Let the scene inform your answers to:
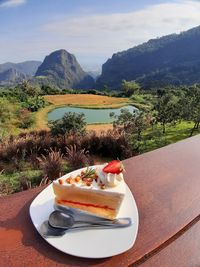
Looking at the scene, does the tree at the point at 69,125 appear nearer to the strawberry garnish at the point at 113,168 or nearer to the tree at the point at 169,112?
the tree at the point at 169,112

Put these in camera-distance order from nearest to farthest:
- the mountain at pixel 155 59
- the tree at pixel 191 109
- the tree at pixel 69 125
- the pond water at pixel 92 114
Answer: the tree at pixel 69 125
the tree at pixel 191 109
the pond water at pixel 92 114
the mountain at pixel 155 59

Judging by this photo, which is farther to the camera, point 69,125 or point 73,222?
point 69,125

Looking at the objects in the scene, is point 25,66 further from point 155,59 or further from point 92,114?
point 92,114

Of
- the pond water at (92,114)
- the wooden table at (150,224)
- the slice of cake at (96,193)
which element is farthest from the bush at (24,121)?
the slice of cake at (96,193)

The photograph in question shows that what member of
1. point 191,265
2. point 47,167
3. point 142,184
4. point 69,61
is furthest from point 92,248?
point 69,61

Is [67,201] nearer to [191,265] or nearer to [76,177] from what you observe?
[76,177]

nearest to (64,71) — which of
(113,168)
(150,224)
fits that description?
(113,168)

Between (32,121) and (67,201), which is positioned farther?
(32,121)
